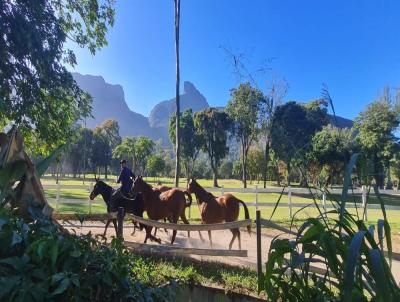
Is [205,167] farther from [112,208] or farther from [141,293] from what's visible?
Result: [141,293]

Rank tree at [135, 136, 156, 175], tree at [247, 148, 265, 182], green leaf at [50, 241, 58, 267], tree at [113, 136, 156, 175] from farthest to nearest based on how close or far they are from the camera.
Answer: tree at [113, 136, 156, 175], tree at [135, 136, 156, 175], tree at [247, 148, 265, 182], green leaf at [50, 241, 58, 267]

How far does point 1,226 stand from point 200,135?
4814 cm

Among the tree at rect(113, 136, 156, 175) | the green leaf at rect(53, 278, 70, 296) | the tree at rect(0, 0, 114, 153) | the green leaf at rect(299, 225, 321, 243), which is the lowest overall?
the green leaf at rect(53, 278, 70, 296)

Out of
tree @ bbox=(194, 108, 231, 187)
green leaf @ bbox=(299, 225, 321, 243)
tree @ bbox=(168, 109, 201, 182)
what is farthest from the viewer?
tree @ bbox=(168, 109, 201, 182)

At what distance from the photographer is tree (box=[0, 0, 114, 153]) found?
827 centimetres

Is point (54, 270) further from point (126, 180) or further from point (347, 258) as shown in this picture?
point (126, 180)

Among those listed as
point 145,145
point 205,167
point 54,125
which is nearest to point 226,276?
point 54,125

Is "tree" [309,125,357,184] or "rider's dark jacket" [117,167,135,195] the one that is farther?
"rider's dark jacket" [117,167,135,195]

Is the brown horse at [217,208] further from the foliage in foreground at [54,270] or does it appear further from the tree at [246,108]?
the tree at [246,108]

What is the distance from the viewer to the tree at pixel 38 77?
27.1 feet

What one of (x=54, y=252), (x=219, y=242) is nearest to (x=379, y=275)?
(x=54, y=252)

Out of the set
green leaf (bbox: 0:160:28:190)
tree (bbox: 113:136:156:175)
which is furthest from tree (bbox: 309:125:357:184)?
tree (bbox: 113:136:156:175)

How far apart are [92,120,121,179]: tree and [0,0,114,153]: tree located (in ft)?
191

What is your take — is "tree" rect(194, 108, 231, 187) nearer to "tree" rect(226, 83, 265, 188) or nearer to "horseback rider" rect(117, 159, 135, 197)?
"tree" rect(226, 83, 265, 188)
